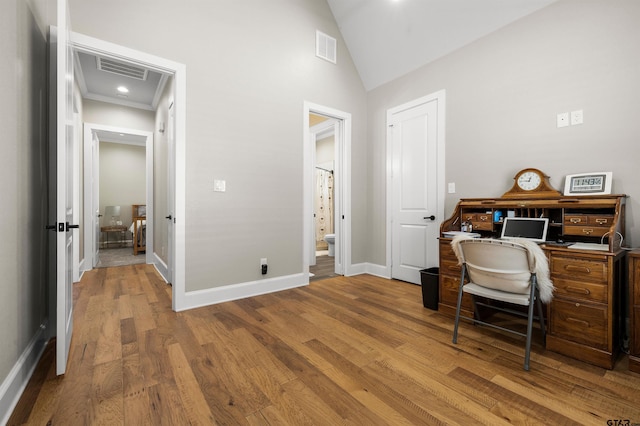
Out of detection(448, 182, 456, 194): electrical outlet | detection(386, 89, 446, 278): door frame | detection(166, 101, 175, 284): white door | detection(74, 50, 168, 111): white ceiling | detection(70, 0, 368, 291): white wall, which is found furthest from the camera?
detection(74, 50, 168, 111): white ceiling

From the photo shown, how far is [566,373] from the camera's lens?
1.76 meters

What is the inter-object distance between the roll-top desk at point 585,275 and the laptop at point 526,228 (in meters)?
0.10

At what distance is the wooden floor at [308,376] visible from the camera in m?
1.41

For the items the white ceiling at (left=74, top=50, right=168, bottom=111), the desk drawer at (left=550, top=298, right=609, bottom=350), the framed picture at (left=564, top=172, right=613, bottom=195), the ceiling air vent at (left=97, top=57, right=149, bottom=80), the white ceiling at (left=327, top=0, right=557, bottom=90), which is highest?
the white ceiling at (left=327, top=0, right=557, bottom=90)

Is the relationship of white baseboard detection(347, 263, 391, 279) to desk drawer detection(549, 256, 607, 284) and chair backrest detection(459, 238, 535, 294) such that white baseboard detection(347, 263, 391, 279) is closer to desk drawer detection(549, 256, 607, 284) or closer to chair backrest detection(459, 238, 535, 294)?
chair backrest detection(459, 238, 535, 294)

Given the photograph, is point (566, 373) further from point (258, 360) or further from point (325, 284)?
point (325, 284)

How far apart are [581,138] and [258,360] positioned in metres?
3.11

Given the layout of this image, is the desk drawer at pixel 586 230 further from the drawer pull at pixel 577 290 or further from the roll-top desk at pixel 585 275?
the drawer pull at pixel 577 290

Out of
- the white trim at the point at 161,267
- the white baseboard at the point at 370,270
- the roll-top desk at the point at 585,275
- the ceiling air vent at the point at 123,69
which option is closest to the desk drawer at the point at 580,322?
the roll-top desk at the point at 585,275

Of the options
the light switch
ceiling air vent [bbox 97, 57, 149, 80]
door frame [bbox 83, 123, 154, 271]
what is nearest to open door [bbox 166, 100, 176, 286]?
the light switch

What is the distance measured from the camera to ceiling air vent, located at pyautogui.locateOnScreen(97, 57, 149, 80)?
142 inches

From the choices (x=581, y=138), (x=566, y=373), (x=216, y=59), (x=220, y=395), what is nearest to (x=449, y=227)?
(x=581, y=138)

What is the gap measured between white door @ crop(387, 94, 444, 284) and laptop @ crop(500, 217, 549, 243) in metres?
0.94

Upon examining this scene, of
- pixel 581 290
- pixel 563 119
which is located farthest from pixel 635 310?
pixel 563 119
